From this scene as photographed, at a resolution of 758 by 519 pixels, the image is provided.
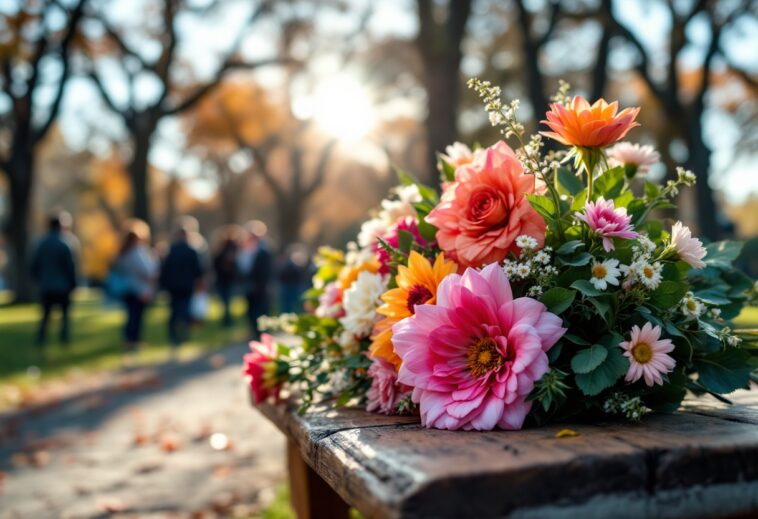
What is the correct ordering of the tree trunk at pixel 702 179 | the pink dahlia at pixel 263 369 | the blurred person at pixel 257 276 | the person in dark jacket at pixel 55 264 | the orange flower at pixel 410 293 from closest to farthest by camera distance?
1. the orange flower at pixel 410 293
2. the pink dahlia at pixel 263 369
3. the person in dark jacket at pixel 55 264
4. the tree trunk at pixel 702 179
5. the blurred person at pixel 257 276

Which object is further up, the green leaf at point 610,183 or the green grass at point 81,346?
the green leaf at point 610,183

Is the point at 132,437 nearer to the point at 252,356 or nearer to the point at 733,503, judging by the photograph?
the point at 252,356

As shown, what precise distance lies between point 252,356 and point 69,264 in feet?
33.0

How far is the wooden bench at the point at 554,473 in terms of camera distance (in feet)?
3.66

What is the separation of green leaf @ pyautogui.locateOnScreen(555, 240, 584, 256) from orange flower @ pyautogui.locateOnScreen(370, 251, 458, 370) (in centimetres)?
23

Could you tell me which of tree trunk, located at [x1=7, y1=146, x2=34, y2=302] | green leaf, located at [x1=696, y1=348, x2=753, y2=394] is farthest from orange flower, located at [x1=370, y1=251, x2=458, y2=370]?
tree trunk, located at [x1=7, y1=146, x2=34, y2=302]

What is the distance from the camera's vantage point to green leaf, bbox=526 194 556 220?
1689 millimetres

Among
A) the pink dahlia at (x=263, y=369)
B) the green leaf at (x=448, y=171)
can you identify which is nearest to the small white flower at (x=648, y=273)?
the green leaf at (x=448, y=171)

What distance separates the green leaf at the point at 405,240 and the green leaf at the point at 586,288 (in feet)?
1.70

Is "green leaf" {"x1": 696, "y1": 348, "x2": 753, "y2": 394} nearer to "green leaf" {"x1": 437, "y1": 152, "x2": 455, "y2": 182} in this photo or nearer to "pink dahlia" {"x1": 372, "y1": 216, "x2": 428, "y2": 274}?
"pink dahlia" {"x1": 372, "y1": 216, "x2": 428, "y2": 274}

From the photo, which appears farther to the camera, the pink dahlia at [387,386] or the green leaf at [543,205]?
the pink dahlia at [387,386]

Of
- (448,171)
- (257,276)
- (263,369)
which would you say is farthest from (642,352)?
(257,276)

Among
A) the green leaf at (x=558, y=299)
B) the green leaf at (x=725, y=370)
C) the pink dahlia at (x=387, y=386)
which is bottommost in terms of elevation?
the pink dahlia at (x=387, y=386)

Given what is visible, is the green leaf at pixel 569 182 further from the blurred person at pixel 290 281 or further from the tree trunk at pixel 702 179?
the blurred person at pixel 290 281
